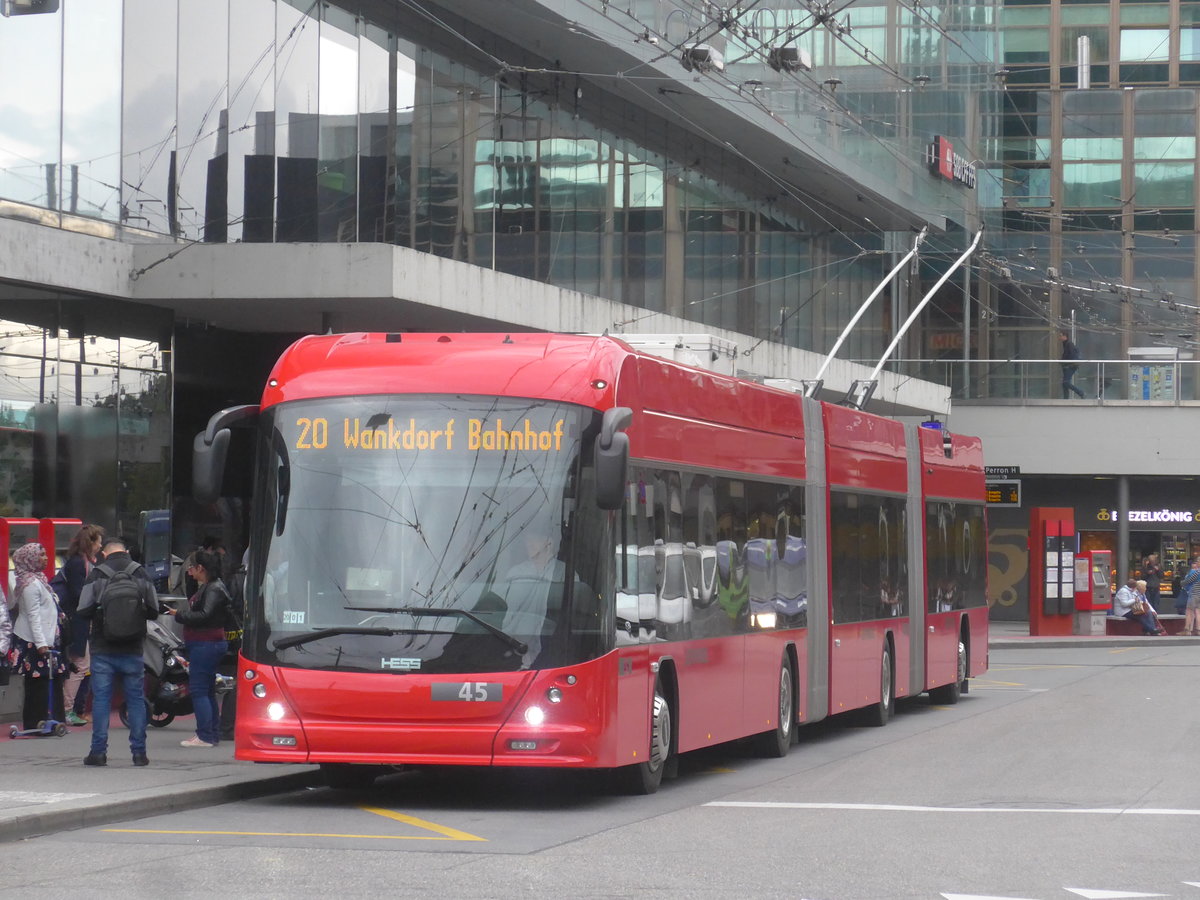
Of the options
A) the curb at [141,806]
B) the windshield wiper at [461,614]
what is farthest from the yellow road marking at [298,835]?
the windshield wiper at [461,614]

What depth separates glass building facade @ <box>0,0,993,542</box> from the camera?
2191cm

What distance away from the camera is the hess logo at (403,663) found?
11.8 meters

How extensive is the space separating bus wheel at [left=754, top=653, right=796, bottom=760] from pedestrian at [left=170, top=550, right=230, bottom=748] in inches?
175

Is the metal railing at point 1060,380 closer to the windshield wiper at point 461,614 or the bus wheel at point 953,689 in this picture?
the bus wheel at point 953,689

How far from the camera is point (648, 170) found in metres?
36.0

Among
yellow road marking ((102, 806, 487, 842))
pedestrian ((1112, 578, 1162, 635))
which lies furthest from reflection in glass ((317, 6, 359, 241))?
pedestrian ((1112, 578, 1162, 635))

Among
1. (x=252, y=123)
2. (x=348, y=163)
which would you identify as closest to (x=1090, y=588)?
(x=348, y=163)

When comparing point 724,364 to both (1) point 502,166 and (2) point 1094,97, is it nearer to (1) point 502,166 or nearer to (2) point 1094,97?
(1) point 502,166

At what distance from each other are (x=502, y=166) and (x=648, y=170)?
5.88 meters

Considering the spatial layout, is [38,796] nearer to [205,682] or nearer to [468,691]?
[468,691]

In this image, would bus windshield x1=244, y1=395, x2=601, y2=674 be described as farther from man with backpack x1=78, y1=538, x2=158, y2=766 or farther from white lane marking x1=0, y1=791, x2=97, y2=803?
man with backpack x1=78, y1=538, x2=158, y2=766

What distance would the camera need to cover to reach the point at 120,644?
13.7m

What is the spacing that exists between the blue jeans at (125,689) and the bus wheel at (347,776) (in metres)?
1.32

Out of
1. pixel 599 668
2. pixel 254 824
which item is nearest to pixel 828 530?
pixel 599 668
